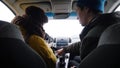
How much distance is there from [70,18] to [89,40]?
2532 mm

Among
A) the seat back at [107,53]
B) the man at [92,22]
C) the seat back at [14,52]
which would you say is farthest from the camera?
the man at [92,22]

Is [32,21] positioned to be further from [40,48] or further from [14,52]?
[14,52]

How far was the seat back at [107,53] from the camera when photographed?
1497 millimetres

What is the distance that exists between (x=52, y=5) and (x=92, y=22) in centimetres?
197

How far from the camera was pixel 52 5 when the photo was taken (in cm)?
455

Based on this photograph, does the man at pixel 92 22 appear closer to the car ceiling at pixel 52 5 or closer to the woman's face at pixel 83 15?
A: the woman's face at pixel 83 15

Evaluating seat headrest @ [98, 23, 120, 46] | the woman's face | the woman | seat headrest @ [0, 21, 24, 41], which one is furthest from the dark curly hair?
seat headrest @ [98, 23, 120, 46]

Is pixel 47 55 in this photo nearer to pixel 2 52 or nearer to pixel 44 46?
pixel 44 46

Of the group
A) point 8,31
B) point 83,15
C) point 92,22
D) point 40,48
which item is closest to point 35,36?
point 40,48

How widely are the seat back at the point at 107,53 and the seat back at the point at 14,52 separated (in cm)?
28

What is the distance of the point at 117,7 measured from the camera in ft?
15.5

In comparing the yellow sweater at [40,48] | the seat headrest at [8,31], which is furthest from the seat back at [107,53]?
the yellow sweater at [40,48]

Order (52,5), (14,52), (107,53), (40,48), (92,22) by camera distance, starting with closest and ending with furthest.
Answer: (107,53), (14,52), (92,22), (40,48), (52,5)

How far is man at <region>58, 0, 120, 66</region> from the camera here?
95.8 inches
